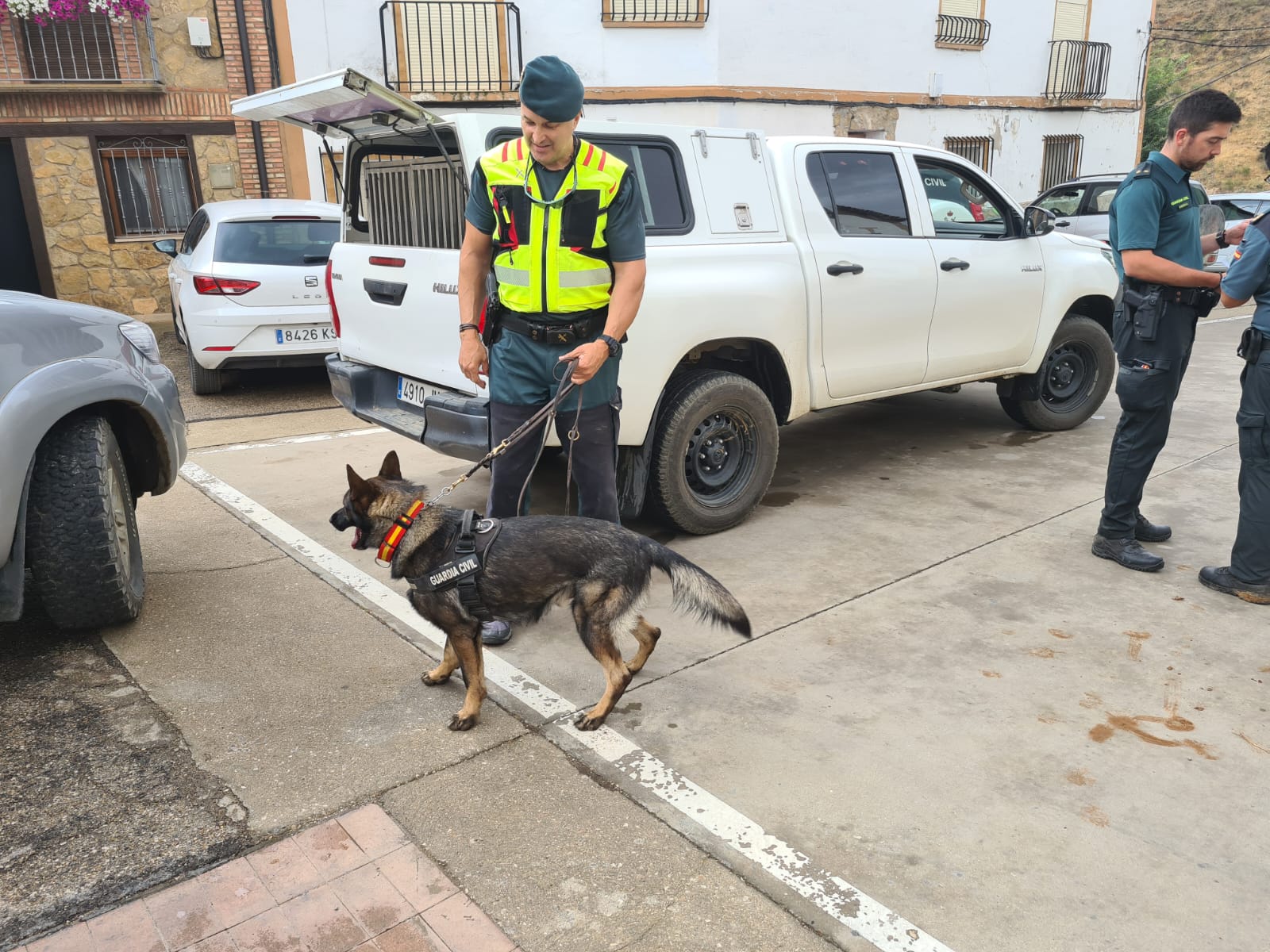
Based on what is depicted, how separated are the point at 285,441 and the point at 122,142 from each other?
25.9 ft

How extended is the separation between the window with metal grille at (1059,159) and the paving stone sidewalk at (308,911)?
835 inches

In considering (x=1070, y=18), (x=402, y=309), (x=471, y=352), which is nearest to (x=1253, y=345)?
(x=471, y=352)

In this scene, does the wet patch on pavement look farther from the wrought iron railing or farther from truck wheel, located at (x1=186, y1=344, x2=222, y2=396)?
the wrought iron railing

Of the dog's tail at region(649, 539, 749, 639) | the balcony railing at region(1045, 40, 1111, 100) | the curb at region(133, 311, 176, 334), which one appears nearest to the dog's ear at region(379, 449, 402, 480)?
the dog's tail at region(649, 539, 749, 639)

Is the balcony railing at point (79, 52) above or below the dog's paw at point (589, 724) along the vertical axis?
above

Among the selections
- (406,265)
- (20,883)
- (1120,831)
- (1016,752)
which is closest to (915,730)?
(1016,752)

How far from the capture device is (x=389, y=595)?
159 inches

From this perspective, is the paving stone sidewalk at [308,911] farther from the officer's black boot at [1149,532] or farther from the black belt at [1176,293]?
the officer's black boot at [1149,532]

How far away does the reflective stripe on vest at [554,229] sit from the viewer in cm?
313

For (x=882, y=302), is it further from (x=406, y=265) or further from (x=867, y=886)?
(x=867, y=886)

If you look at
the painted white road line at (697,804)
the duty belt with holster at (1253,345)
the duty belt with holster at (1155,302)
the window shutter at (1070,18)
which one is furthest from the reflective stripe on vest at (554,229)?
the window shutter at (1070,18)

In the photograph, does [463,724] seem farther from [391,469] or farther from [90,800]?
[90,800]

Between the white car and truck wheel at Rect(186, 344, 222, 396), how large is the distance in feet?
0.75

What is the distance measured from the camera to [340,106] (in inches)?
155
